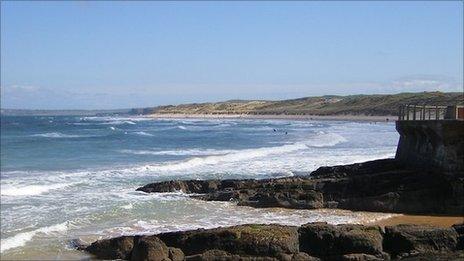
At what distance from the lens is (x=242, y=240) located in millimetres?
11766

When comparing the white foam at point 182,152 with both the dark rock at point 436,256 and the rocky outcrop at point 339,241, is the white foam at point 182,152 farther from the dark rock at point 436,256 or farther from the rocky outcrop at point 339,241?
the dark rock at point 436,256

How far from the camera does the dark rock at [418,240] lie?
12039 millimetres

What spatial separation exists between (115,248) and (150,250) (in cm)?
164

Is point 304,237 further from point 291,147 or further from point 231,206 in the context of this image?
point 291,147

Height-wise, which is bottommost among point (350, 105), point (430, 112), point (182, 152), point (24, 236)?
point (182, 152)

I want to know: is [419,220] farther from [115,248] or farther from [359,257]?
[115,248]

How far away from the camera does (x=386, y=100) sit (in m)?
124

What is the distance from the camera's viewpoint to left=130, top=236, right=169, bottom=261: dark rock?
37.9 ft

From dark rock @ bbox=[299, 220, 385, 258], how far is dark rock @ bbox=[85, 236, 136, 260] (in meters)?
3.53

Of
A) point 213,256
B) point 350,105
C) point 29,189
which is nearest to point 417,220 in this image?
point 213,256

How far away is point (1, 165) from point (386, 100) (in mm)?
99972

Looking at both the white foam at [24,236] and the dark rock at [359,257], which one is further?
the white foam at [24,236]

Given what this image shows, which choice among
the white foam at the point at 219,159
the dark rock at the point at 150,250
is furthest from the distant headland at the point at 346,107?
the dark rock at the point at 150,250

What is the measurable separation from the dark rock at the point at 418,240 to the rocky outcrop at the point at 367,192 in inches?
188
